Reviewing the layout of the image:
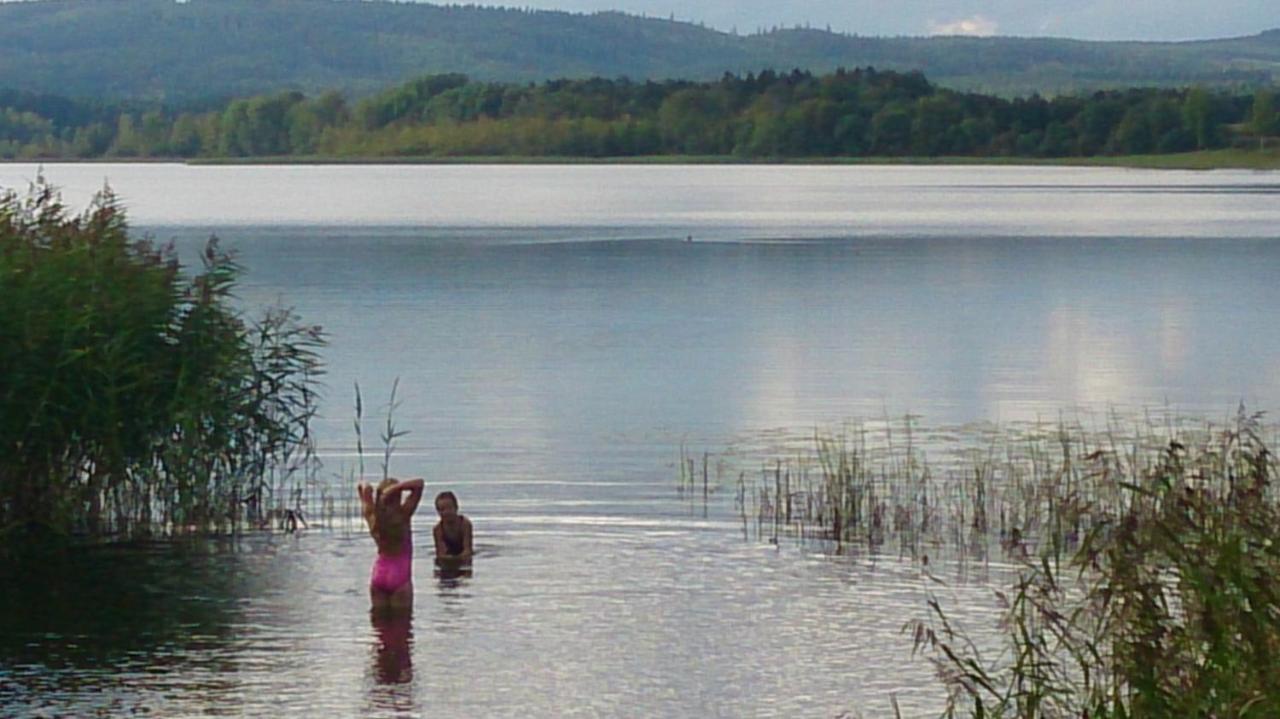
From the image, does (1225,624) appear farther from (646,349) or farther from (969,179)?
(969,179)

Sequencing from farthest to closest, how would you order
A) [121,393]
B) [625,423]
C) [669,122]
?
[669,122]
[625,423]
[121,393]

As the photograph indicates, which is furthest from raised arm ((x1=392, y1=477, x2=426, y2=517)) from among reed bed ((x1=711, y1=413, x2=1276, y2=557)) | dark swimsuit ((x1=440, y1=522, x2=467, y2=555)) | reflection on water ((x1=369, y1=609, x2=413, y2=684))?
reed bed ((x1=711, y1=413, x2=1276, y2=557))

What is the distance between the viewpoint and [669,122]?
531ft

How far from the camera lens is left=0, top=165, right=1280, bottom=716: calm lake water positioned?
12.0 meters

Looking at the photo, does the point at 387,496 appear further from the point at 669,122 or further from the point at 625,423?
the point at 669,122

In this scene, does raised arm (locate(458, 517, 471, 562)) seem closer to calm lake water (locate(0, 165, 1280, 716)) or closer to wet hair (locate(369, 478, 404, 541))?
calm lake water (locate(0, 165, 1280, 716))

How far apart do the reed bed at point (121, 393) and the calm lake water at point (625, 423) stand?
63cm

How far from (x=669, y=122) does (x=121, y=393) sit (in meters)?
147

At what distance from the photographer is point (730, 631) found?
13047 mm

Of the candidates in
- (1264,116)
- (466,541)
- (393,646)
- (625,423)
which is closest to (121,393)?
(466,541)

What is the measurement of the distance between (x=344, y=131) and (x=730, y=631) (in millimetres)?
166840

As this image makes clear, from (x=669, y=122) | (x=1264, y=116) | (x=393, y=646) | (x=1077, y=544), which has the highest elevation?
(x=669, y=122)

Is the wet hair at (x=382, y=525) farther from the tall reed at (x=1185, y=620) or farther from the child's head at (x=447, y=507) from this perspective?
the tall reed at (x=1185, y=620)

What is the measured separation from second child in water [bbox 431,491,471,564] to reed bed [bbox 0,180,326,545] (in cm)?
189
